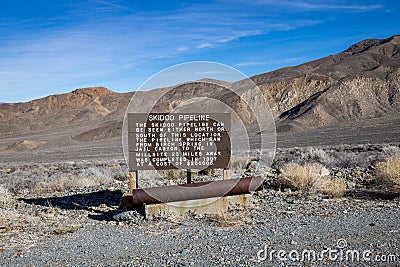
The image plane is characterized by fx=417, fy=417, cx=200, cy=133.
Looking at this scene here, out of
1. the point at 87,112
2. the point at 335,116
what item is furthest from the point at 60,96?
the point at 335,116

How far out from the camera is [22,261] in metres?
6.44

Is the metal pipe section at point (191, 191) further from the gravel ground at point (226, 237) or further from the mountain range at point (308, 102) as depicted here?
the mountain range at point (308, 102)

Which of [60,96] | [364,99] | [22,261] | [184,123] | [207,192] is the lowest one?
[22,261]

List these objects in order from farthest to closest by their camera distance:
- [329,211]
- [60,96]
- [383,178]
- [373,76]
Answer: [60,96] < [373,76] < [383,178] < [329,211]

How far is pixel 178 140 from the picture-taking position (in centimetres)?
962

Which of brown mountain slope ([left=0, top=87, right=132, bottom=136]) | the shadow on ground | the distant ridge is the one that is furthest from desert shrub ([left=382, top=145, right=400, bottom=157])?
brown mountain slope ([left=0, top=87, right=132, bottom=136])

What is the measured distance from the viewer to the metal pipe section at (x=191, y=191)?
8836 millimetres

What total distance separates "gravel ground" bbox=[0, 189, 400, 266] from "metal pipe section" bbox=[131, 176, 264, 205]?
1.58 feet

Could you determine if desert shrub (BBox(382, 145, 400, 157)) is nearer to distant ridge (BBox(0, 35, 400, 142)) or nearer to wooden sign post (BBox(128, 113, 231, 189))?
wooden sign post (BBox(128, 113, 231, 189))

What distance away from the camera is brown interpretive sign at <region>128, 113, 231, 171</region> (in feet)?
31.1

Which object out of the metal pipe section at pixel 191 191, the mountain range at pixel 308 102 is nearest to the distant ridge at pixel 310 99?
the mountain range at pixel 308 102

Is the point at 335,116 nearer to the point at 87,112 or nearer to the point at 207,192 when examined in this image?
the point at 207,192

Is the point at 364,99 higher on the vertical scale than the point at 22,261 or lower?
higher

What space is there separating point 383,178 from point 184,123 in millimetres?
5329
